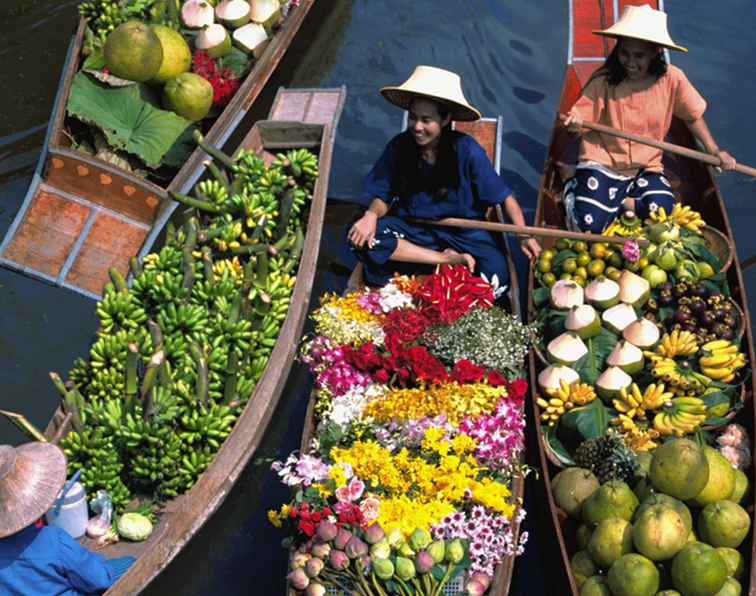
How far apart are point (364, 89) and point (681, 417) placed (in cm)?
589

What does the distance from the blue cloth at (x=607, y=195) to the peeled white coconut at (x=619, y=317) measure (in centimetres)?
106

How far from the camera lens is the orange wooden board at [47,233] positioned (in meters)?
7.98

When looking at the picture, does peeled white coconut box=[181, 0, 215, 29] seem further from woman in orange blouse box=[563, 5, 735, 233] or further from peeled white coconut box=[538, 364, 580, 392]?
peeled white coconut box=[538, 364, 580, 392]

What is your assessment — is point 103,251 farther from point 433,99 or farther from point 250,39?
point 433,99

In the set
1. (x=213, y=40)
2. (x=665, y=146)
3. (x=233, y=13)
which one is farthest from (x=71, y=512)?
(x=233, y=13)

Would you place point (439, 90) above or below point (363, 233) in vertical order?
above

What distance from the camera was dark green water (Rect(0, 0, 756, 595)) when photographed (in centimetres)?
818

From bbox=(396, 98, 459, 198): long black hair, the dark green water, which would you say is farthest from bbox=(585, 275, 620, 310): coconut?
the dark green water

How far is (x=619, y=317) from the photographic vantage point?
6469mm

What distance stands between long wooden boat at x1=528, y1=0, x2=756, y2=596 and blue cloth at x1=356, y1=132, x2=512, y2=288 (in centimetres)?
41

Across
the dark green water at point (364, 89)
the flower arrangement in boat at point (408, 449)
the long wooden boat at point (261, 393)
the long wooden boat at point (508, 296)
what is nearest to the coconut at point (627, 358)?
the flower arrangement in boat at point (408, 449)

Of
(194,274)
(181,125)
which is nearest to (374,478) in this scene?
(194,274)

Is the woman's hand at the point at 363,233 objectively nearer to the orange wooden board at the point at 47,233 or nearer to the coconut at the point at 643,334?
the coconut at the point at 643,334

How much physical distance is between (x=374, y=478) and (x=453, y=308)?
1398 mm
